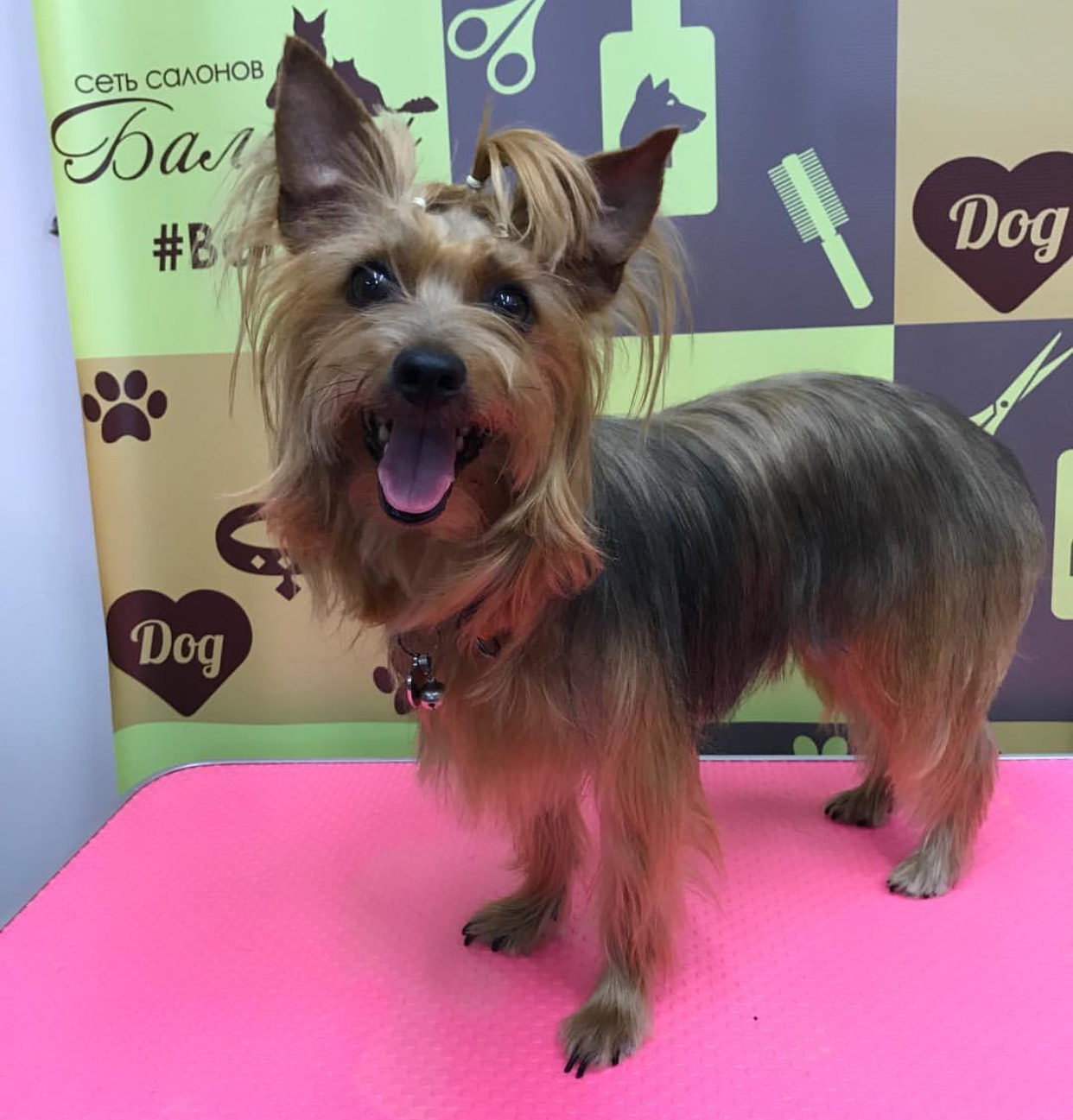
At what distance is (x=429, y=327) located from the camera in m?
0.99

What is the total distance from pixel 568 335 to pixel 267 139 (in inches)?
17.4

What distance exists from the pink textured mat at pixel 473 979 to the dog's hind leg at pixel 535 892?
33mm

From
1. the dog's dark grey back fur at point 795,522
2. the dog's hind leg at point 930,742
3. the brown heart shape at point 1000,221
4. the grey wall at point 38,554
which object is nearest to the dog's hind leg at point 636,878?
the dog's dark grey back fur at point 795,522

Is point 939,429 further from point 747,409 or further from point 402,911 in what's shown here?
point 402,911

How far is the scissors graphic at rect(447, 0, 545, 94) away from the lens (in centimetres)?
180

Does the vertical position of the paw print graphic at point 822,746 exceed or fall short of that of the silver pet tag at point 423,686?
it falls short

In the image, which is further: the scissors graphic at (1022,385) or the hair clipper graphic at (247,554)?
the hair clipper graphic at (247,554)

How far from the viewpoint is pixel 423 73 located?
184cm

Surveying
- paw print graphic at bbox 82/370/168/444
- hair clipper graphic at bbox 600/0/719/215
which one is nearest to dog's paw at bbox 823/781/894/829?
hair clipper graphic at bbox 600/0/719/215

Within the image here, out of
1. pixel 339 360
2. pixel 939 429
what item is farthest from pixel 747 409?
pixel 339 360

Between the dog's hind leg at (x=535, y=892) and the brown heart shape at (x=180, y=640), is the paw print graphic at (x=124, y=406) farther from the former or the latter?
the dog's hind leg at (x=535, y=892)

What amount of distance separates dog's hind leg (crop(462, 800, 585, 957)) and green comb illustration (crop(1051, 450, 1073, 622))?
3.89ft

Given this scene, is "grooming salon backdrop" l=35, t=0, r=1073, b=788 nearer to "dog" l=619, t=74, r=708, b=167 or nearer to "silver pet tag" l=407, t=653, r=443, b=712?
"dog" l=619, t=74, r=708, b=167

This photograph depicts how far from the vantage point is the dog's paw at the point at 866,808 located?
184 cm
